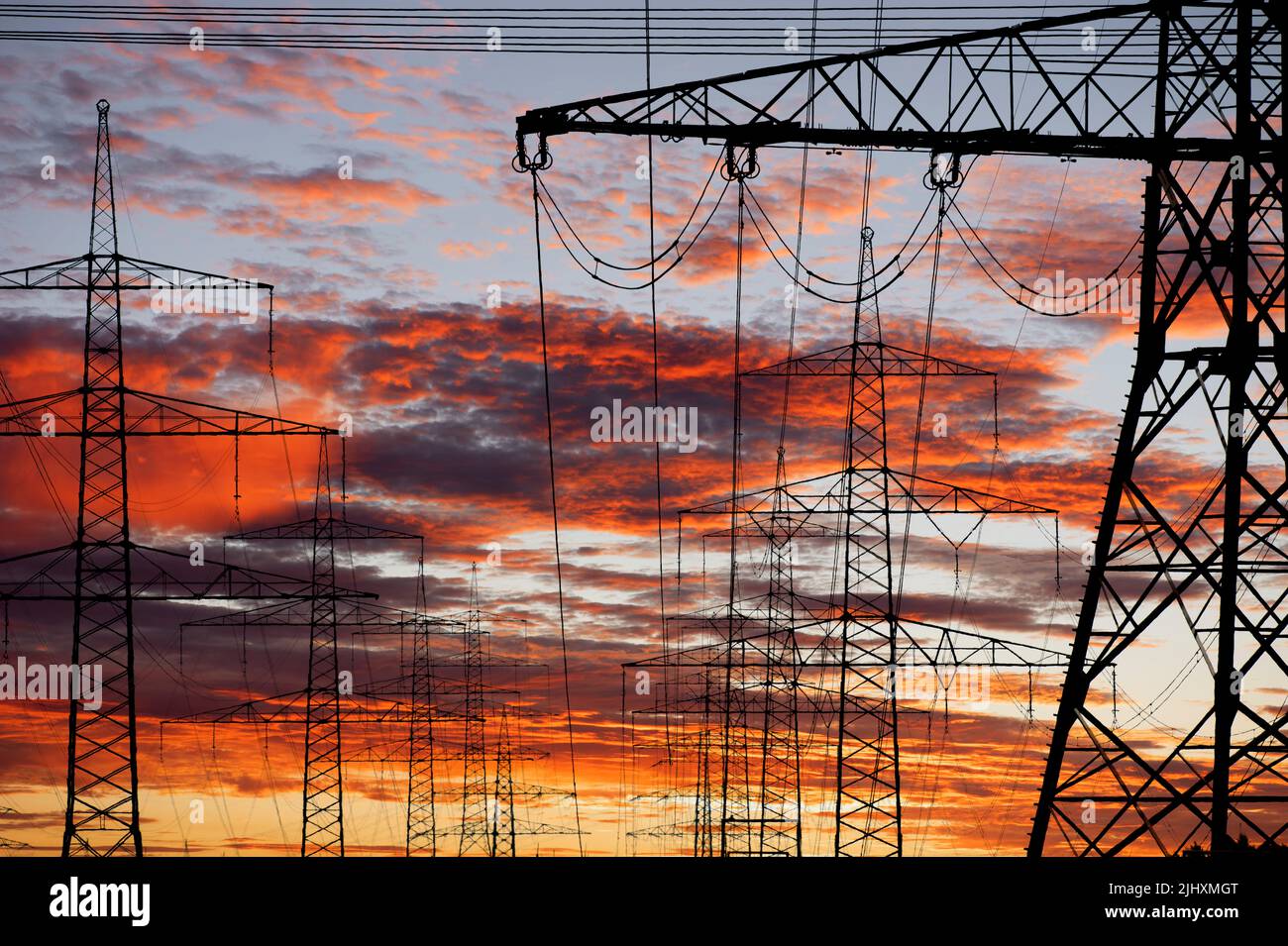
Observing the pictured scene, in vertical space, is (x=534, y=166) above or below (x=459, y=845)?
above

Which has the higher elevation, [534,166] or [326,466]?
[534,166]

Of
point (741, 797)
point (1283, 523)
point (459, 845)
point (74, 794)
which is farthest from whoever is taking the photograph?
point (459, 845)

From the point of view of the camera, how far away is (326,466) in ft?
153

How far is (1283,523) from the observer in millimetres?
25234
